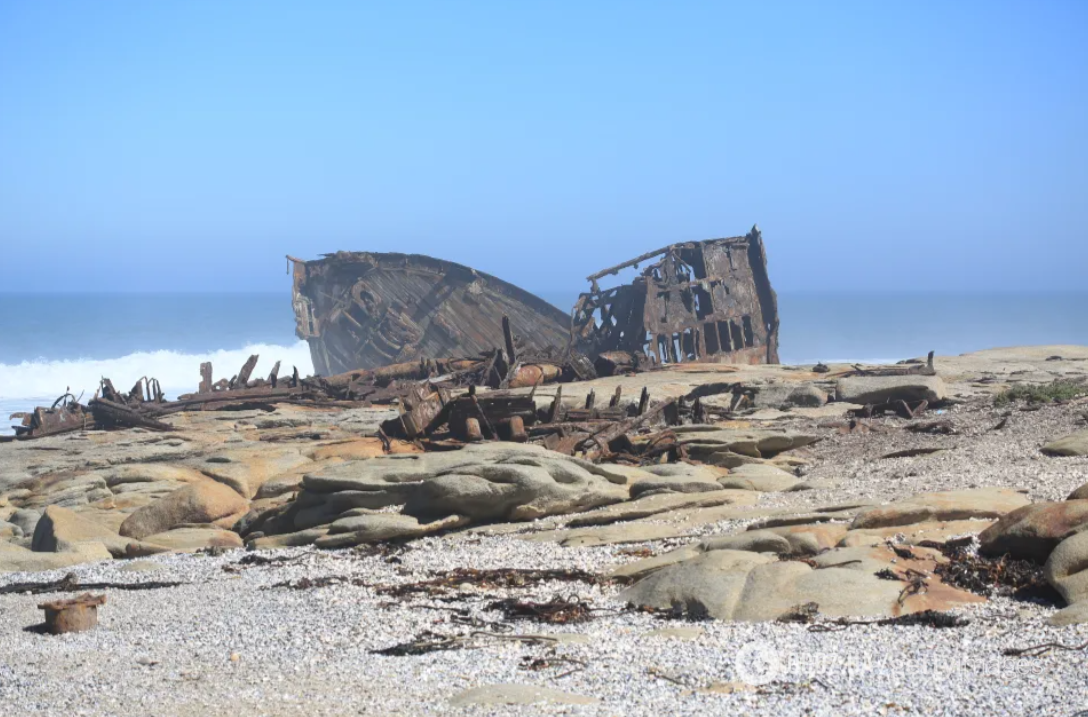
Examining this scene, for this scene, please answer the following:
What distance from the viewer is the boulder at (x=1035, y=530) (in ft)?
26.1

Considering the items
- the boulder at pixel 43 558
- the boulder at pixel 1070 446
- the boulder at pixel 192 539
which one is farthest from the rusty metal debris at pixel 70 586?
the boulder at pixel 1070 446

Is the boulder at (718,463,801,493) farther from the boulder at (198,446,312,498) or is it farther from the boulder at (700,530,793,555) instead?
the boulder at (198,446,312,498)

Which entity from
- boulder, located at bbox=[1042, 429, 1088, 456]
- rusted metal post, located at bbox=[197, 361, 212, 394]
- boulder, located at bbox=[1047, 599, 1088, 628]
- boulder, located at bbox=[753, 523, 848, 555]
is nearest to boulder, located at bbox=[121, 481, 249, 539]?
boulder, located at bbox=[753, 523, 848, 555]

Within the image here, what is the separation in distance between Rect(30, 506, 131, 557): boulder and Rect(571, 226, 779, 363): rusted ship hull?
20.1m

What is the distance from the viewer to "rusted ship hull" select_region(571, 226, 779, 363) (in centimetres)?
3272

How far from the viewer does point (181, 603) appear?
9133 millimetres

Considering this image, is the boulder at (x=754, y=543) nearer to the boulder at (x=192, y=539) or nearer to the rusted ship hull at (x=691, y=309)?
the boulder at (x=192, y=539)

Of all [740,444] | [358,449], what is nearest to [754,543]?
[740,444]

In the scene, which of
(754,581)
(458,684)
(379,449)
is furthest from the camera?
(379,449)

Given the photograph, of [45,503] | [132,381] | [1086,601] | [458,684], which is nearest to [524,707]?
[458,684]

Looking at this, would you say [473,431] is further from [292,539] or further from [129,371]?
[129,371]

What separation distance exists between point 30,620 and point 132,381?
55846 mm

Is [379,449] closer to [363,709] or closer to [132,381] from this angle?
[363,709]

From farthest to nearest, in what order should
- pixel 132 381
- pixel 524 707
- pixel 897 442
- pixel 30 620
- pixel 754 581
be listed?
pixel 132 381 < pixel 897 442 < pixel 30 620 < pixel 754 581 < pixel 524 707
